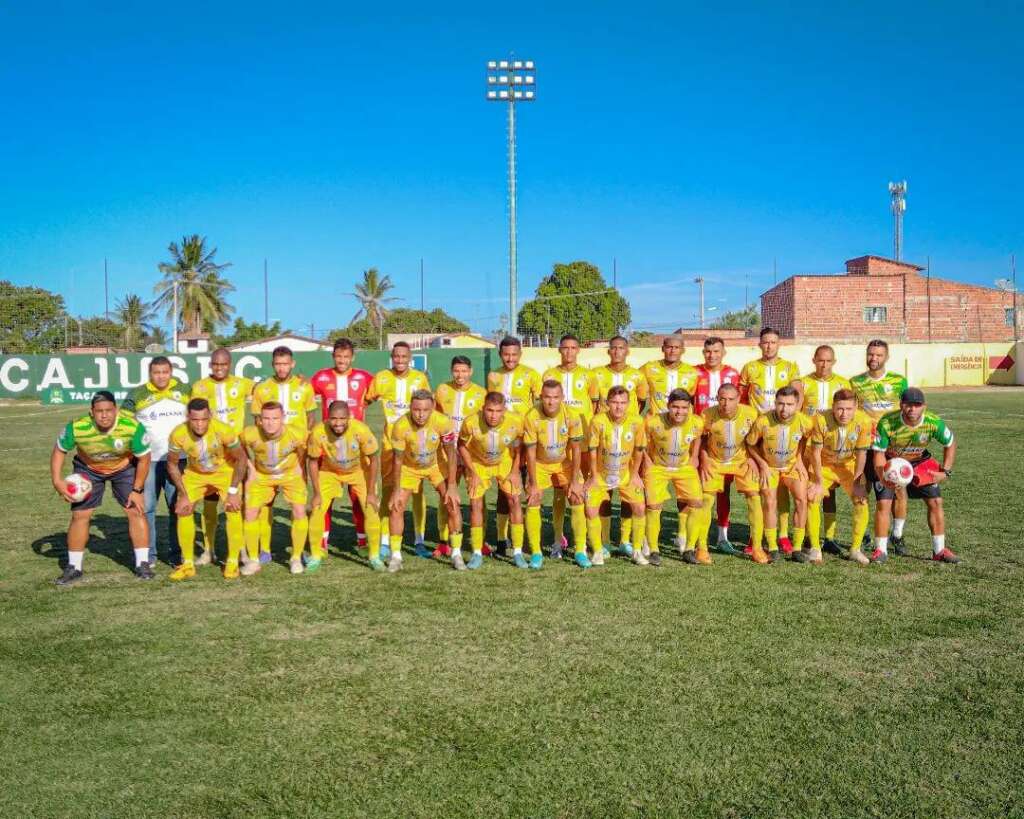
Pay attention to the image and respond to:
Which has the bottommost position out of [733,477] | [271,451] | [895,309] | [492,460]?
[733,477]

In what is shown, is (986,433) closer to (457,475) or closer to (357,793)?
(457,475)

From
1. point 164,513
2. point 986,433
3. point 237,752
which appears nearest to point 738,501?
point 164,513

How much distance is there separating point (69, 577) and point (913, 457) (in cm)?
687

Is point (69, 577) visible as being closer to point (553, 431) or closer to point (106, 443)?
point (106, 443)

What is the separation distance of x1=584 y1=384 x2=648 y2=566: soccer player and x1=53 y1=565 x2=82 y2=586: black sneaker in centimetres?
407

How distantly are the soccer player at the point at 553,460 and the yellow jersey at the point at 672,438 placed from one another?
2.10ft

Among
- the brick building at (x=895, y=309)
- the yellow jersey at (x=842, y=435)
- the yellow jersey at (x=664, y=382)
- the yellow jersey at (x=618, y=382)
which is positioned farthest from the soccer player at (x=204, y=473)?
the brick building at (x=895, y=309)

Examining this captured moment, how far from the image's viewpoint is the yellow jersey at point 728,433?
7.27 m

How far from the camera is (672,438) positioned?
712cm

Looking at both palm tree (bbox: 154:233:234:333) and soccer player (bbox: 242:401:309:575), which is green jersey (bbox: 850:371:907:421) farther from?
palm tree (bbox: 154:233:234:333)

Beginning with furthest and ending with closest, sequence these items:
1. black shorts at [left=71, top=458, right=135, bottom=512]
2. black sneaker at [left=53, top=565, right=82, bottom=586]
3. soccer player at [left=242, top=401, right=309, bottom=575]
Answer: soccer player at [left=242, top=401, right=309, bottom=575] → black shorts at [left=71, top=458, right=135, bottom=512] → black sneaker at [left=53, top=565, right=82, bottom=586]

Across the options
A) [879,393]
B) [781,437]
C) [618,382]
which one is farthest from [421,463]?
[879,393]

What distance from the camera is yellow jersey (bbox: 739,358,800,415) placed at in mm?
7820

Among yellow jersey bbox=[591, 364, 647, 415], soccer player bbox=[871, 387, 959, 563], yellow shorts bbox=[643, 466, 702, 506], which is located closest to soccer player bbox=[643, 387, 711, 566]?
yellow shorts bbox=[643, 466, 702, 506]
